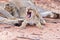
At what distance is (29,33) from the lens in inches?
186

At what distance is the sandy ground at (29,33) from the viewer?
4359 mm

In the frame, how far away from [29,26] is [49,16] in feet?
4.90

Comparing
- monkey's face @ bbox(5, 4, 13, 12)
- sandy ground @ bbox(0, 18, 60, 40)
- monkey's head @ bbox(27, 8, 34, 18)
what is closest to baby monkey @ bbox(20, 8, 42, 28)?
monkey's head @ bbox(27, 8, 34, 18)

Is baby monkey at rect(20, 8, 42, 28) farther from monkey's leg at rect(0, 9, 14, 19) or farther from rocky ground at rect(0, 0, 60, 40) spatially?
monkey's leg at rect(0, 9, 14, 19)

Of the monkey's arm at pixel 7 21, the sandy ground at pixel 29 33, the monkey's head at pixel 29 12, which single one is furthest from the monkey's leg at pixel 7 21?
the monkey's head at pixel 29 12

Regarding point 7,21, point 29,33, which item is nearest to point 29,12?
point 29,33

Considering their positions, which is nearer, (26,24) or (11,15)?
(26,24)

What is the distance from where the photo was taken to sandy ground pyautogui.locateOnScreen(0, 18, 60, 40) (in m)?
4.36

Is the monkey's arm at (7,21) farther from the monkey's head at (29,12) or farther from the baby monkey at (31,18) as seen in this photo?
the monkey's head at (29,12)

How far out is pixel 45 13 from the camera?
6812 mm

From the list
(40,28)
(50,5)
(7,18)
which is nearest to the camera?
(40,28)

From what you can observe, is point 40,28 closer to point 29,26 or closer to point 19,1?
point 29,26

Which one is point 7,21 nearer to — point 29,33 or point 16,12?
point 16,12

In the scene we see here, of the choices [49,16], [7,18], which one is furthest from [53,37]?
[49,16]
